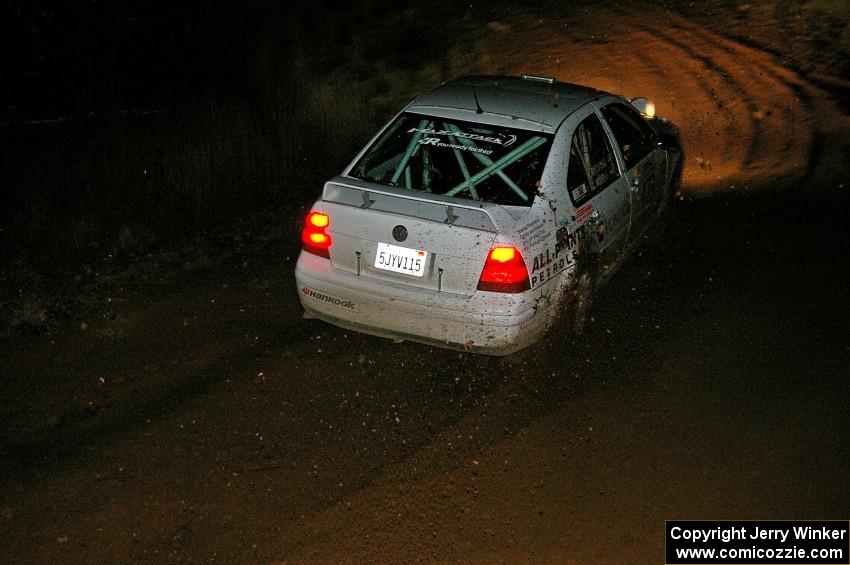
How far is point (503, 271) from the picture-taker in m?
5.41

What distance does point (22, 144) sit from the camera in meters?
11.6

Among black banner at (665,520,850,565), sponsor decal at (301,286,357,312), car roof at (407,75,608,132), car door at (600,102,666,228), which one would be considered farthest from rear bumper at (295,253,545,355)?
car door at (600,102,666,228)

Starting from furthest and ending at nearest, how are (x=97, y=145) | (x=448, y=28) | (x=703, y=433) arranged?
(x=448, y=28), (x=97, y=145), (x=703, y=433)

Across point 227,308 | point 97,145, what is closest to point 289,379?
point 227,308

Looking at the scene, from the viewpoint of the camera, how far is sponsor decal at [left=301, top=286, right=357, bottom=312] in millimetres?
5746

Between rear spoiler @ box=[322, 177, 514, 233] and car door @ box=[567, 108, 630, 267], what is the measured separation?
2.78ft

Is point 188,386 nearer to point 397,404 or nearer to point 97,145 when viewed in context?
point 397,404

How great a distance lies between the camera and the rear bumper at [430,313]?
5473mm

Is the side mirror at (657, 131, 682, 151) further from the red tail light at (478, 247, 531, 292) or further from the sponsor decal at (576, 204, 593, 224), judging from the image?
the red tail light at (478, 247, 531, 292)

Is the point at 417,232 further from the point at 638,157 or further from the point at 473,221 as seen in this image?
the point at 638,157

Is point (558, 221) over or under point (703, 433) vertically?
over

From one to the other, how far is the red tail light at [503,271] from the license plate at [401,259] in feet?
1.23

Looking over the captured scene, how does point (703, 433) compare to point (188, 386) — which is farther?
Answer: point (188, 386)

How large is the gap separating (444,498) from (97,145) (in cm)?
786
